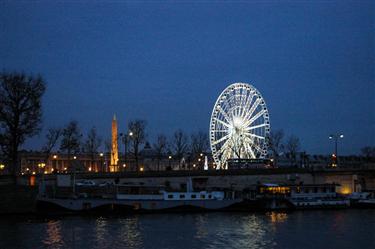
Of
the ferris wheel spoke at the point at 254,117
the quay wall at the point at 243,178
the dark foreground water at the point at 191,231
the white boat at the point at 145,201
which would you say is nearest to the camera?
the dark foreground water at the point at 191,231

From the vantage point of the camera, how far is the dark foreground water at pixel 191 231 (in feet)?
188

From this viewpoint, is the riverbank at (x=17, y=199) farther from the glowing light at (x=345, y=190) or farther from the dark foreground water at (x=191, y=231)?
the glowing light at (x=345, y=190)

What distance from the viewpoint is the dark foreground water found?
57.4 meters

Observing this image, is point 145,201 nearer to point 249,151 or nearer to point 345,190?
point 249,151

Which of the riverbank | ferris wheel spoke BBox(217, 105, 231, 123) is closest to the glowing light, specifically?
ferris wheel spoke BBox(217, 105, 231, 123)

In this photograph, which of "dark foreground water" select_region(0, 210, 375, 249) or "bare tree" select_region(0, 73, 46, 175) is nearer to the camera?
"dark foreground water" select_region(0, 210, 375, 249)

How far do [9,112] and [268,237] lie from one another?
51.6m

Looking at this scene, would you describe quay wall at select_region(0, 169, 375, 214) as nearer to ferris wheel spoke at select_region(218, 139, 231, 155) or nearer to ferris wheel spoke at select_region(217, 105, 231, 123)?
ferris wheel spoke at select_region(218, 139, 231, 155)

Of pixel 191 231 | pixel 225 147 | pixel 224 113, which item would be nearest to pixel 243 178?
pixel 225 147

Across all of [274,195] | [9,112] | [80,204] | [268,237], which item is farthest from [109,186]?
[268,237]

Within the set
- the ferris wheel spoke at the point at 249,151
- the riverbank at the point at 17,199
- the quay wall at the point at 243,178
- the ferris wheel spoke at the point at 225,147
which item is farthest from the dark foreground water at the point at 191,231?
the ferris wheel spoke at the point at 225,147

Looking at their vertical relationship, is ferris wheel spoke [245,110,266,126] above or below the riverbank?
above

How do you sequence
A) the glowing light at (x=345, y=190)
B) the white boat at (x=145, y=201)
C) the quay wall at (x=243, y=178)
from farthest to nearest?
1. the glowing light at (x=345, y=190)
2. the quay wall at (x=243, y=178)
3. the white boat at (x=145, y=201)

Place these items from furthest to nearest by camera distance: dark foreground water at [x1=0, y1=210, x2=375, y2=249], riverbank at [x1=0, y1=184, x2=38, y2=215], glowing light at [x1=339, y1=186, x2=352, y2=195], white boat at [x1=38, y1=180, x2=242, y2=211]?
glowing light at [x1=339, y1=186, x2=352, y2=195]
white boat at [x1=38, y1=180, x2=242, y2=211]
riverbank at [x1=0, y1=184, x2=38, y2=215]
dark foreground water at [x1=0, y1=210, x2=375, y2=249]
